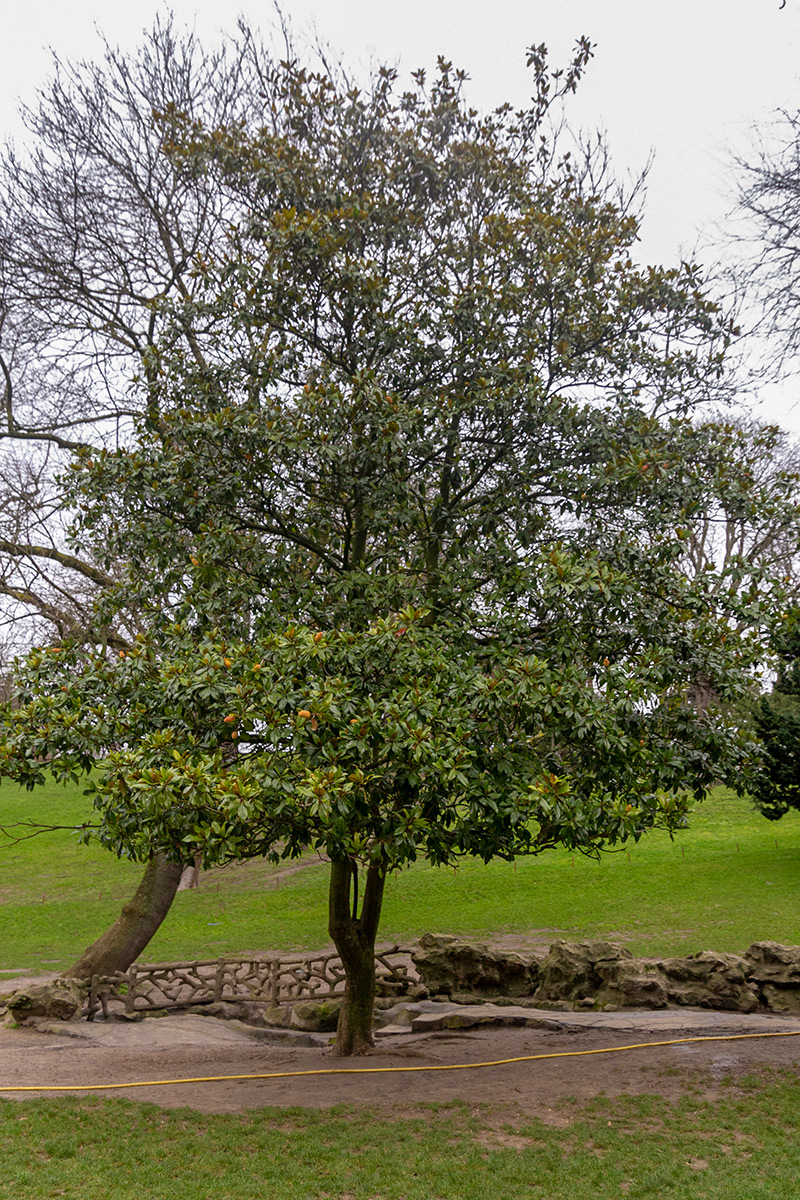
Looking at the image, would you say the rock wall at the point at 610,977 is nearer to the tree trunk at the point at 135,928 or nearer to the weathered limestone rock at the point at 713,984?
the weathered limestone rock at the point at 713,984

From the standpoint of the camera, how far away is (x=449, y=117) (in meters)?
11.1

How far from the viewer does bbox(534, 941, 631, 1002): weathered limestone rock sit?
1327 centimetres

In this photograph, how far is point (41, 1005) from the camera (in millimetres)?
13188

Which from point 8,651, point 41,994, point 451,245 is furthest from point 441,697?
point 8,651

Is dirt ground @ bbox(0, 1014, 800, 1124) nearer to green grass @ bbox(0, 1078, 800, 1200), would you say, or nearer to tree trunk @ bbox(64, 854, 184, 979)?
green grass @ bbox(0, 1078, 800, 1200)

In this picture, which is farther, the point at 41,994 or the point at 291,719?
the point at 41,994

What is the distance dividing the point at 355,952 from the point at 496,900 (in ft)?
38.7

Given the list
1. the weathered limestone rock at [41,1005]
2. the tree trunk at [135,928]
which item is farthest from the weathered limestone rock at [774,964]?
the weathered limestone rock at [41,1005]

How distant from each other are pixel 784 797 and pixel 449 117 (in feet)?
48.0

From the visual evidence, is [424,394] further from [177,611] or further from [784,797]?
[784,797]

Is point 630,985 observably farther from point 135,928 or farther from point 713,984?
point 135,928

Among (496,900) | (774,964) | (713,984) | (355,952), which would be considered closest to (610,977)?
(713,984)

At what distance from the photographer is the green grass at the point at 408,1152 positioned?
6812mm

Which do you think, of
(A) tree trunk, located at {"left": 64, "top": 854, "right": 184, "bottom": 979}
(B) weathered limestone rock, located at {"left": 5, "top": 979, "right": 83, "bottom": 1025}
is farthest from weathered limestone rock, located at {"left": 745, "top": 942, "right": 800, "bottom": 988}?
(B) weathered limestone rock, located at {"left": 5, "top": 979, "right": 83, "bottom": 1025}
